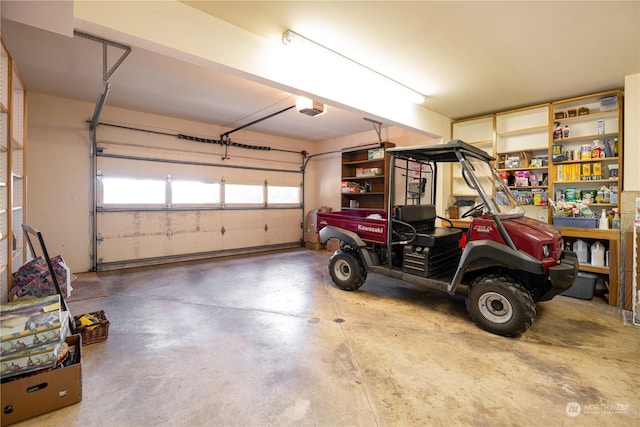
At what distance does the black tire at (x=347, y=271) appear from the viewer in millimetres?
3922

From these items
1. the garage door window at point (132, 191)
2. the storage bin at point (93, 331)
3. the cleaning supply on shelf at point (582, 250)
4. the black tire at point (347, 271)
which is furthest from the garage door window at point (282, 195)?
the cleaning supply on shelf at point (582, 250)

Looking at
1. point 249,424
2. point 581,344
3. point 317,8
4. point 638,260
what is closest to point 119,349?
point 249,424

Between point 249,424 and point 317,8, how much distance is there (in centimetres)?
301

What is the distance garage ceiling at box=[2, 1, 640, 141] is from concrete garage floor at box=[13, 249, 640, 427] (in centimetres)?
248

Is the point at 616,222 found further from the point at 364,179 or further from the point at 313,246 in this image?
the point at 313,246

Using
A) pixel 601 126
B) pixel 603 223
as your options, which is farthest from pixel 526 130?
pixel 603 223

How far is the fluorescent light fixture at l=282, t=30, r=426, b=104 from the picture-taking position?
2787 mm

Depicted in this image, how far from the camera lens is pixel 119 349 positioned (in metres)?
2.41

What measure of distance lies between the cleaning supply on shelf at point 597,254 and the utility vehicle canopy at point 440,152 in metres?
1.96

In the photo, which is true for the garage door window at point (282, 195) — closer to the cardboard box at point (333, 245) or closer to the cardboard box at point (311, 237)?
the cardboard box at point (311, 237)

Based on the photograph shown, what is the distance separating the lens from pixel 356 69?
345cm

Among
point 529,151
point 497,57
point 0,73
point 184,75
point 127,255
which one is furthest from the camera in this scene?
point 127,255

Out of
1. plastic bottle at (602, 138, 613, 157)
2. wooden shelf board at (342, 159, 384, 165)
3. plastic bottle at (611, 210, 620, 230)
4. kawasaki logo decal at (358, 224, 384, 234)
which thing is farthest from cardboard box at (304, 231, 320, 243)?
plastic bottle at (602, 138, 613, 157)

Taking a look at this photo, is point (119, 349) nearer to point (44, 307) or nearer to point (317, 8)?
point (44, 307)
